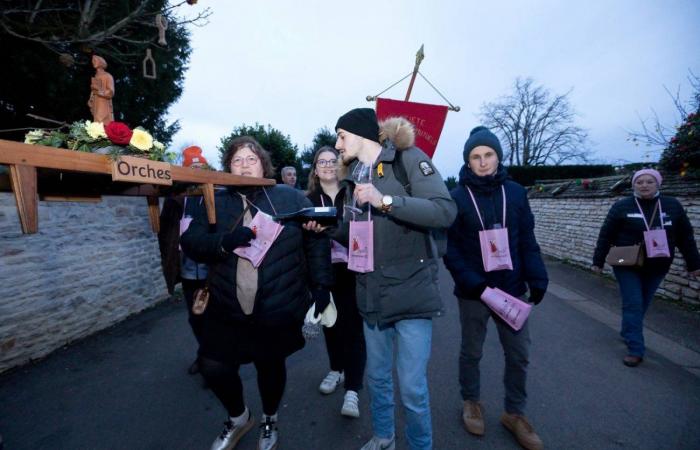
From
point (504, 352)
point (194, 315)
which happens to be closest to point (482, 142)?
point (504, 352)

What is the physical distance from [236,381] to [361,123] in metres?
1.92

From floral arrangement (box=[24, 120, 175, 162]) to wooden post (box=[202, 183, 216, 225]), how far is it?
14.8 inches

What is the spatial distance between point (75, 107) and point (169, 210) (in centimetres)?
463

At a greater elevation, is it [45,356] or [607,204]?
[607,204]

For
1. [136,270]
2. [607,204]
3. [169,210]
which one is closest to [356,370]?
[169,210]

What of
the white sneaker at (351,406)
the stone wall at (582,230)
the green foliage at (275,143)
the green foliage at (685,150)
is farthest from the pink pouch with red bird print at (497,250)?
the green foliage at (275,143)

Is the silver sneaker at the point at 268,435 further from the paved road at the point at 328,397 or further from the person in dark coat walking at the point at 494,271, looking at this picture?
the person in dark coat walking at the point at 494,271

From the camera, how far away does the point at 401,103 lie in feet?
12.3

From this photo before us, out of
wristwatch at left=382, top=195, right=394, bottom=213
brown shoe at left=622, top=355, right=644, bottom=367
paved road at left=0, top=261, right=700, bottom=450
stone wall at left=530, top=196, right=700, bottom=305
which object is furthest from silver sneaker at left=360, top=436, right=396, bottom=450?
stone wall at left=530, top=196, right=700, bottom=305

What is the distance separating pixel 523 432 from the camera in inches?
90.7

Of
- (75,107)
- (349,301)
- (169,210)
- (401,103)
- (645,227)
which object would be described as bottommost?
(349,301)

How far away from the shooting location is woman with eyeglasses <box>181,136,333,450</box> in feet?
6.86

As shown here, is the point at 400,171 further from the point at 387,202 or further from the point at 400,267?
the point at 400,267

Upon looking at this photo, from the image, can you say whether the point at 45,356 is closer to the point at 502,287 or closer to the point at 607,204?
the point at 502,287
